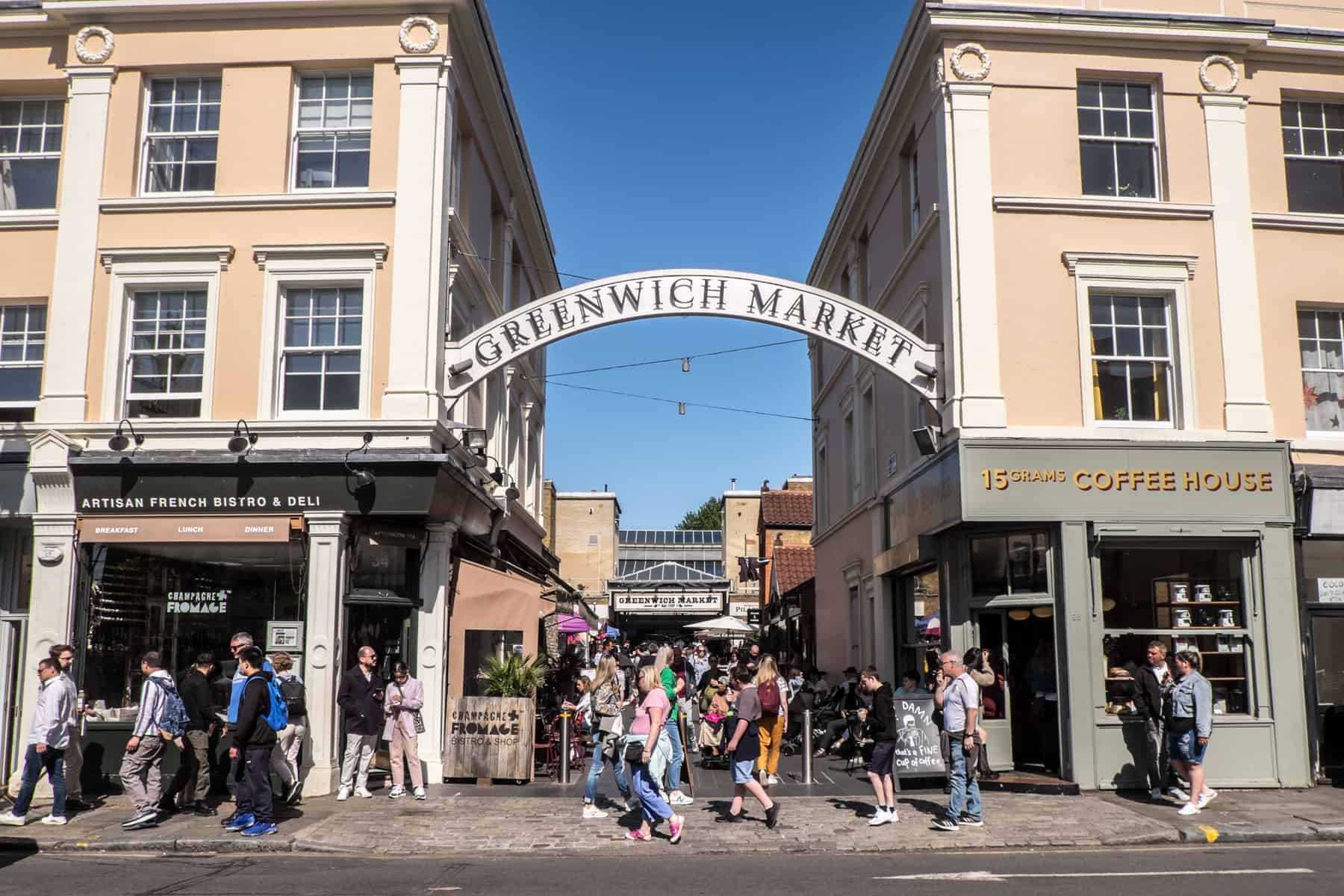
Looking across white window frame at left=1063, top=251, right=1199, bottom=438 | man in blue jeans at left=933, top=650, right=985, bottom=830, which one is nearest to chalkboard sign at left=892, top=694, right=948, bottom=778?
man in blue jeans at left=933, top=650, right=985, bottom=830

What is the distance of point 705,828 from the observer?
11.7 meters

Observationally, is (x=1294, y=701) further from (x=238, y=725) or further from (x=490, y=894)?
(x=238, y=725)

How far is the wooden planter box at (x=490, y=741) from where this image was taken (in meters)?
14.8

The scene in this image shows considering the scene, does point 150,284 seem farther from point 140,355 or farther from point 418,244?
point 418,244

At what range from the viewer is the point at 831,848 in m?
10.8

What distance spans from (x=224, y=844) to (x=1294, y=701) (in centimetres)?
1271

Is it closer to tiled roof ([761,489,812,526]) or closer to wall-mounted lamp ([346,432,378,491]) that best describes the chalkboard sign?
wall-mounted lamp ([346,432,378,491])

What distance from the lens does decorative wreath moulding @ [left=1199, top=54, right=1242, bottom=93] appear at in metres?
15.8

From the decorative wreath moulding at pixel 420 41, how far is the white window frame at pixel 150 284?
3.60m

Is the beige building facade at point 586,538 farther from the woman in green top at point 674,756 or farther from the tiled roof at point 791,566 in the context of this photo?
the woman in green top at point 674,756

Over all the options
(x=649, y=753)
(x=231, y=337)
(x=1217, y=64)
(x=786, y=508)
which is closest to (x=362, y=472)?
(x=231, y=337)

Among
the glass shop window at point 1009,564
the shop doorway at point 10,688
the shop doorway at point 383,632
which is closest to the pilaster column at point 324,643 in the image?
the shop doorway at point 383,632

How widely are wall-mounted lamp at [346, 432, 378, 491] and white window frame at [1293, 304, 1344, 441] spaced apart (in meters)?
12.4

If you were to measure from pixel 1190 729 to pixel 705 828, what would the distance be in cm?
562
